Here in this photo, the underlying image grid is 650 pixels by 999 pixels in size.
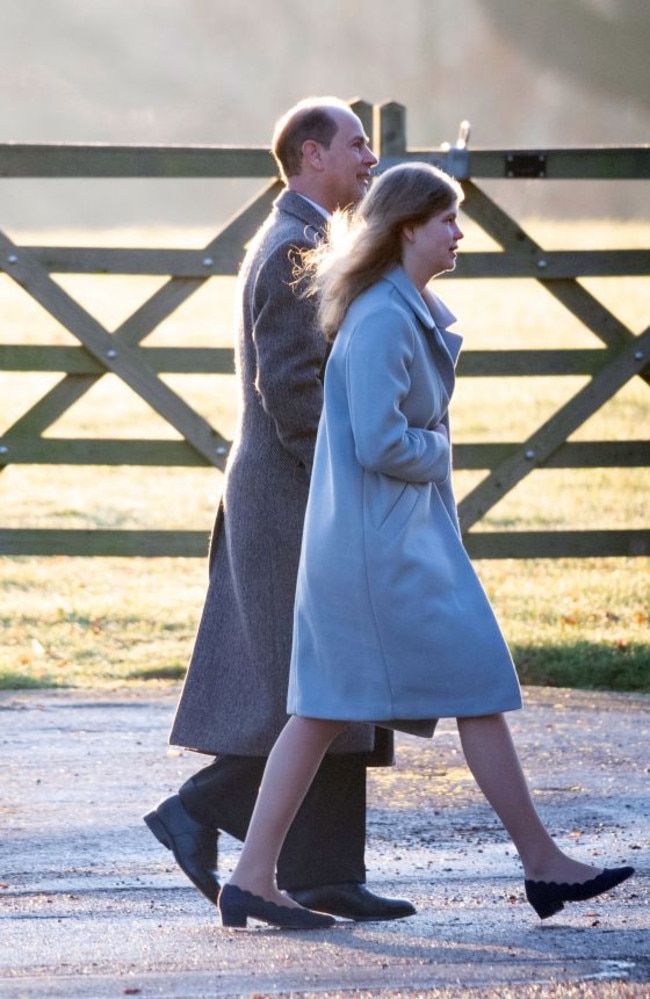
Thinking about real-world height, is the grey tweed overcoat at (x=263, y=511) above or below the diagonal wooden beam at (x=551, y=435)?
below

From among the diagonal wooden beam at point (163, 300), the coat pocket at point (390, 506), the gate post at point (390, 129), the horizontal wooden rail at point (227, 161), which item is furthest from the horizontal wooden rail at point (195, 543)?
the coat pocket at point (390, 506)

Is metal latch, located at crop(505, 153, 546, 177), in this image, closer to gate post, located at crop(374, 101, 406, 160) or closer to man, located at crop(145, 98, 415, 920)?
gate post, located at crop(374, 101, 406, 160)

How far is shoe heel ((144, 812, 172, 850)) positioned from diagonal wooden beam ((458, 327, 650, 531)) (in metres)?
3.61

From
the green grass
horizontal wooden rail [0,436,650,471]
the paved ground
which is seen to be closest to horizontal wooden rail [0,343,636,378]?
horizontal wooden rail [0,436,650,471]

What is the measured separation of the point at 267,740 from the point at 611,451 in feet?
12.9

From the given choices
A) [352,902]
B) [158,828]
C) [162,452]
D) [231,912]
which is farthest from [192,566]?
[231,912]

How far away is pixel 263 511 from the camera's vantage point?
4660mm

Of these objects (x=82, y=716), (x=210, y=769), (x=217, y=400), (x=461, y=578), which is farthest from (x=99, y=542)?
(x=217, y=400)

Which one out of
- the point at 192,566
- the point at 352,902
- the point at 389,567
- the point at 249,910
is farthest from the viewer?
the point at 192,566

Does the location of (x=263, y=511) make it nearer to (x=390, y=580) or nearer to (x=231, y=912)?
(x=390, y=580)

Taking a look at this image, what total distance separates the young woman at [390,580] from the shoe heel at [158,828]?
1.26ft

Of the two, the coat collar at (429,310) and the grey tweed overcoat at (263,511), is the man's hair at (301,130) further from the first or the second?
the coat collar at (429,310)

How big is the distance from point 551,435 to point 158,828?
388cm

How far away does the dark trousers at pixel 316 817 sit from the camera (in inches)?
184
